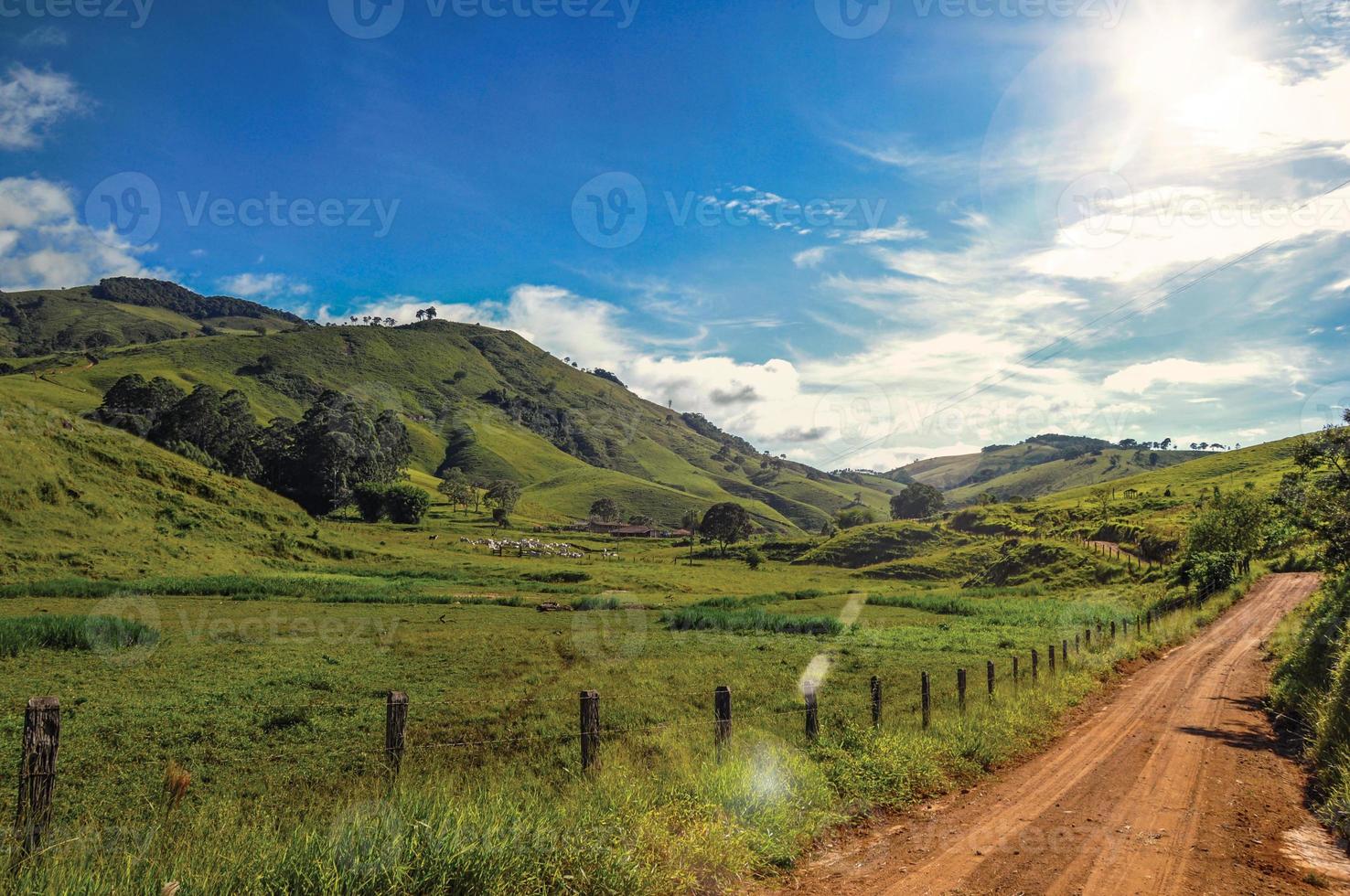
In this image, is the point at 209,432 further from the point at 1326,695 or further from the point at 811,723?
the point at 1326,695

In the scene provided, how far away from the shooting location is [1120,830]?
9.90 m

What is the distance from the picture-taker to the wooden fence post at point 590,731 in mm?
9578

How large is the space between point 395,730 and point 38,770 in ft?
11.8

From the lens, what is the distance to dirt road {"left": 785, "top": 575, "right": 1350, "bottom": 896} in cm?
820

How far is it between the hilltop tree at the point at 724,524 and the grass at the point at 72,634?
111 meters

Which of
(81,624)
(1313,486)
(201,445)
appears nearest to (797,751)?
(1313,486)

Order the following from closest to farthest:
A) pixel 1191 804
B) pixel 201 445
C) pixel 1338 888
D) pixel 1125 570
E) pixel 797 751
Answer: pixel 1338 888
pixel 1191 804
pixel 797 751
pixel 1125 570
pixel 201 445

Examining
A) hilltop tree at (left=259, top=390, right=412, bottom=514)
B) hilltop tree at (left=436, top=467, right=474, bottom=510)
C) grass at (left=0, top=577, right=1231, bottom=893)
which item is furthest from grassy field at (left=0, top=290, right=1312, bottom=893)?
hilltop tree at (left=436, top=467, right=474, bottom=510)

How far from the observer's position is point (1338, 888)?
7957 millimetres

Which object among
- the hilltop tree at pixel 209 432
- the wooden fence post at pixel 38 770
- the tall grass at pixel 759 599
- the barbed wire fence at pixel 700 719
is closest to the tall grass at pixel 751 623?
the tall grass at pixel 759 599

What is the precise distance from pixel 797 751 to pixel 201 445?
123m

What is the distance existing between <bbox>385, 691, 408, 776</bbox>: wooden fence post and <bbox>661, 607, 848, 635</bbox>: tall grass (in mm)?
35820

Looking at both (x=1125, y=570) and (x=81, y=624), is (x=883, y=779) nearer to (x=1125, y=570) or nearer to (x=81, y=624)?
(x=81, y=624)

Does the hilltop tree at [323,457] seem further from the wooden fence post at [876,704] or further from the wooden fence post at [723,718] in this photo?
the wooden fence post at [723,718]
